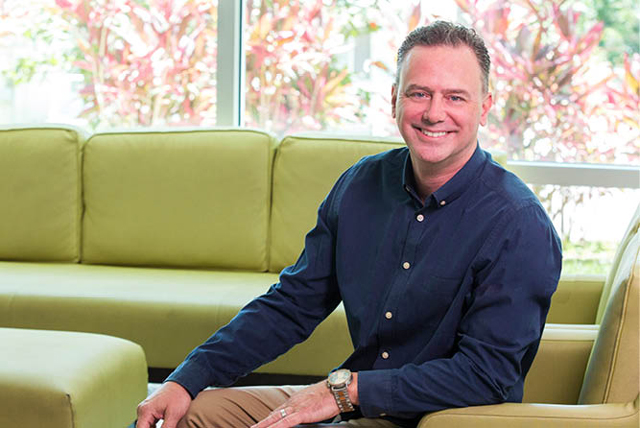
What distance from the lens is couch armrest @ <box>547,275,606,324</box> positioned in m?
2.56

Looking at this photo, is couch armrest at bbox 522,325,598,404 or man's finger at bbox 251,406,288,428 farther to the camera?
couch armrest at bbox 522,325,598,404

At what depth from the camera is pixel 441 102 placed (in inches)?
60.9

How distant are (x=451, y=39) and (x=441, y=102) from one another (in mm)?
119

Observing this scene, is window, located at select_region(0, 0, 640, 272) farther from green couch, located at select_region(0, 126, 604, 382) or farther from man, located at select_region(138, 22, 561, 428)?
man, located at select_region(138, 22, 561, 428)

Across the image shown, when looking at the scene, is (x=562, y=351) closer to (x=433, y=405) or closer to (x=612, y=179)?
(x=433, y=405)

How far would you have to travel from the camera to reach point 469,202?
5.15ft

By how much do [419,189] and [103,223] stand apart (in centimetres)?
200

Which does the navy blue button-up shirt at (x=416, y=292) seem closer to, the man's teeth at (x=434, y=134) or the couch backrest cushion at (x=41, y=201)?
the man's teeth at (x=434, y=134)

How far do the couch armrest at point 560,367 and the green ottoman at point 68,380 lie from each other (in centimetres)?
104

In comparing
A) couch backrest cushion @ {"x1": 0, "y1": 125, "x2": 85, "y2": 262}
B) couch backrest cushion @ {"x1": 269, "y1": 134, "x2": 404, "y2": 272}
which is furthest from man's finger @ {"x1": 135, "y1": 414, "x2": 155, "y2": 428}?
couch backrest cushion @ {"x1": 0, "y1": 125, "x2": 85, "y2": 262}

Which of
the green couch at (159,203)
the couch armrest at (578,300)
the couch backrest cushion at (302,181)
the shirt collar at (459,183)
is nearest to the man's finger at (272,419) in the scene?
the shirt collar at (459,183)

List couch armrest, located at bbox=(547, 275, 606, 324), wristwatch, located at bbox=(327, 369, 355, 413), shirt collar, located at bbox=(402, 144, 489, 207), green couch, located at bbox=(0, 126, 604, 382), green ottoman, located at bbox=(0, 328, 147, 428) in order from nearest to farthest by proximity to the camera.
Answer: wristwatch, located at bbox=(327, 369, 355, 413) < shirt collar, located at bbox=(402, 144, 489, 207) < green ottoman, located at bbox=(0, 328, 147, 428) < couch armrest, located at bbox=(547, 275, 606, 324) < green couch, located at bbox=(0, 126, 604, 382)

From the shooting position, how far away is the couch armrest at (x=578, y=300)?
256 centimetres

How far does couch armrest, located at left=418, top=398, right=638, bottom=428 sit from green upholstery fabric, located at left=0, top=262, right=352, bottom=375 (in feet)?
4.35
